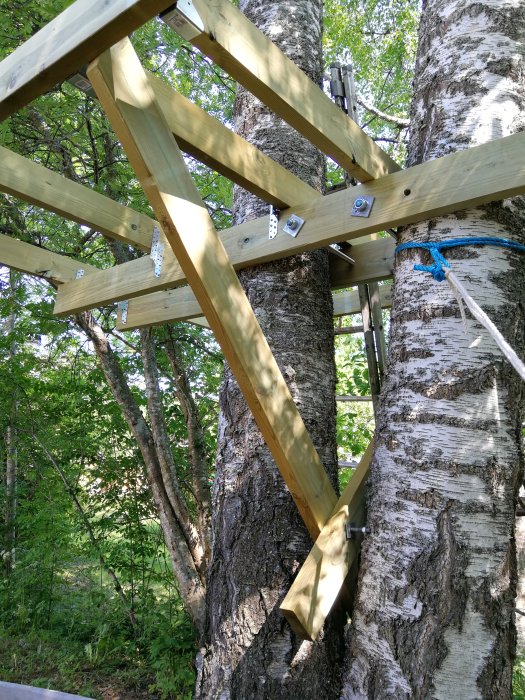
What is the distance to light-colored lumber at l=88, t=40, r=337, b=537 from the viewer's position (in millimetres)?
1243

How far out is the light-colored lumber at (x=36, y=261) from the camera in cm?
253

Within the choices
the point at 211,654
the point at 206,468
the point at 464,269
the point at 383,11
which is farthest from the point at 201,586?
the point at 383,11

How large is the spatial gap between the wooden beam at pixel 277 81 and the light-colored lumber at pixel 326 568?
91 cm

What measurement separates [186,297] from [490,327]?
180cm

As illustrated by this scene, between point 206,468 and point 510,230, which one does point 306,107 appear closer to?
point 510,230

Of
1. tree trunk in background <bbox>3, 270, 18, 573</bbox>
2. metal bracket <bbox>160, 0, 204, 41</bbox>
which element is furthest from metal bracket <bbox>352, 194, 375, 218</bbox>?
tree trunk in background <bbox>3, 270, 18, 573</bbox>

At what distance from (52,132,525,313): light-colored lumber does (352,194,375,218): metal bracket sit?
15 millimetres

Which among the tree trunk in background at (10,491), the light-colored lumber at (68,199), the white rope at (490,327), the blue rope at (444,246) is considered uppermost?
the light-colored lumber at (68,199)

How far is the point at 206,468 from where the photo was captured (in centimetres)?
477

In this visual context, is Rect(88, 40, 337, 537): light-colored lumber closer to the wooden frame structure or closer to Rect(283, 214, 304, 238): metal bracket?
the wooden frame structure

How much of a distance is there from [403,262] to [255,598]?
112cm

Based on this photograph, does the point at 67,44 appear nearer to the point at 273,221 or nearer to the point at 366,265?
the point at 273,221

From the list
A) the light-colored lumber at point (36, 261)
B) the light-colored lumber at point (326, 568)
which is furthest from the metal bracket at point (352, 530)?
the light-colored lumber at point (36, 261)

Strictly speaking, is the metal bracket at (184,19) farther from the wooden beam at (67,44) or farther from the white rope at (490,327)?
the white rope at (490,327)
